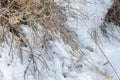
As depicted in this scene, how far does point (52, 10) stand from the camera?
7.60ft

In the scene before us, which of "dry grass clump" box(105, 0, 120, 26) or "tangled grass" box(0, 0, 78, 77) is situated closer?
"tangled grass" box(0, 0, 78, 77)

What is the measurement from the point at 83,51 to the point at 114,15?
0.40 m

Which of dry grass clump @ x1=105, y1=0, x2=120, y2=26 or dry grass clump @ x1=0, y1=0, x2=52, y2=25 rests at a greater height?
dry grass clump @ x1=0, y1=0, x2=52, y2=25

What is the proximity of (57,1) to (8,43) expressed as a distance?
16.8 inches

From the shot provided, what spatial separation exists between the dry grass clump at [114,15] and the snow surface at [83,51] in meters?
0.03

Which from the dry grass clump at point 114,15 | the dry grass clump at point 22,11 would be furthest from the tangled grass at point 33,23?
the dry grass clump at point 114,15

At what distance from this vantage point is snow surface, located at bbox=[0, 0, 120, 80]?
7.14 ft

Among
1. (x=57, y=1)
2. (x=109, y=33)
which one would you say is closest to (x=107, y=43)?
(x=109, y=33)

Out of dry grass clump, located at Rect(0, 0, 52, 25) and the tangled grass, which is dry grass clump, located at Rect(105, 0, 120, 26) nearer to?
the tangled grass

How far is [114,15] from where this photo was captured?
8.54 feet

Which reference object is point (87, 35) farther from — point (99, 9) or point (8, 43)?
point (8, 43)

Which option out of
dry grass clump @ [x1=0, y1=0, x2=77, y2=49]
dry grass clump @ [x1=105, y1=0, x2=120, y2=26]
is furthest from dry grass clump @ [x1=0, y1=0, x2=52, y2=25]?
dry grass clump @ [x1=105, y1=0, x2=120, y2=26]

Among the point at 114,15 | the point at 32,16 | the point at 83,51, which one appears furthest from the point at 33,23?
the point at 114,15

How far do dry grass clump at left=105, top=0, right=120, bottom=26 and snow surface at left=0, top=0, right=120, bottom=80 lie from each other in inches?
1.2
